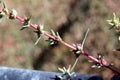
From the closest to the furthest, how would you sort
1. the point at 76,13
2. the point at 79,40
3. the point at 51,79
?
the point at 51,79 → the point at 79,40 → the point at 76,13

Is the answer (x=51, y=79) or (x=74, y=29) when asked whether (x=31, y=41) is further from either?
(x=51, y=79)

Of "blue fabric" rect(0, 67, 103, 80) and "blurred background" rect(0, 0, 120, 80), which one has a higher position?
"blue fabric" rect(0, 67, 103, 80)

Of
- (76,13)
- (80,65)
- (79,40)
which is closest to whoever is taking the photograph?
(80,65)

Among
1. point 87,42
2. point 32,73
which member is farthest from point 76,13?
point 32,73

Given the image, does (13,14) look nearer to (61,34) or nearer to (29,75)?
(29,75)

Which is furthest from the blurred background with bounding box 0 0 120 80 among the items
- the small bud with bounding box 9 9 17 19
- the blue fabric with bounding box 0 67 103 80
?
the small bud with bounding box 9 9 17 19

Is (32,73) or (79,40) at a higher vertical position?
(32,73)

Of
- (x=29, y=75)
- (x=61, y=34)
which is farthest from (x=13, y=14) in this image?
(x=61, y=34)

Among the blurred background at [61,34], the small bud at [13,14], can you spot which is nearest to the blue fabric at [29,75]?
the small bud at [13,14]

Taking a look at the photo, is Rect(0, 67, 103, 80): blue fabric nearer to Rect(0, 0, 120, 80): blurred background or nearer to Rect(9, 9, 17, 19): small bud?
Rect(9, 9, 17, 19): small bud
